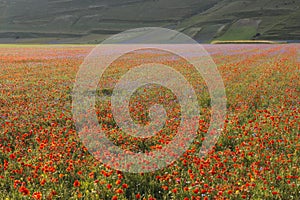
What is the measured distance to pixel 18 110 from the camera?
11383 millimetres

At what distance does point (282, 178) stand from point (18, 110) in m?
9.12

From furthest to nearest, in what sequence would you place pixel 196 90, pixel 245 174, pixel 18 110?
pixel 196 90, pixel 18 110, pixel 245 174

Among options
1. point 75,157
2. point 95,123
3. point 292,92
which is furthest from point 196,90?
point 75,157

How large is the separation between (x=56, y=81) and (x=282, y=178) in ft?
54.5

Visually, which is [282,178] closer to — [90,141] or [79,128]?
[90,141]

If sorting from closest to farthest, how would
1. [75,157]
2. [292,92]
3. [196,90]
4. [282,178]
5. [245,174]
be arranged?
[282,178], [245,174], [75,157], [292,92], [196,90]

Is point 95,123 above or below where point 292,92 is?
above

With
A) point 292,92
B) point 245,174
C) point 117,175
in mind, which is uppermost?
point 117,175

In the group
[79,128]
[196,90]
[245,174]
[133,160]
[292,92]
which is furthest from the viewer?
[196,90]

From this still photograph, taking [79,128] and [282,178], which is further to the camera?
[79,128]

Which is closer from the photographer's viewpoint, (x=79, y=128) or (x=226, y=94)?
(x=79, y=128)

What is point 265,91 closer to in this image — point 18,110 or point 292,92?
point 292,92

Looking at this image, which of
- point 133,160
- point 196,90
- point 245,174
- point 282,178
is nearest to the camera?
point 282,178

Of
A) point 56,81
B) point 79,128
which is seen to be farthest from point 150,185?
point 56,81
